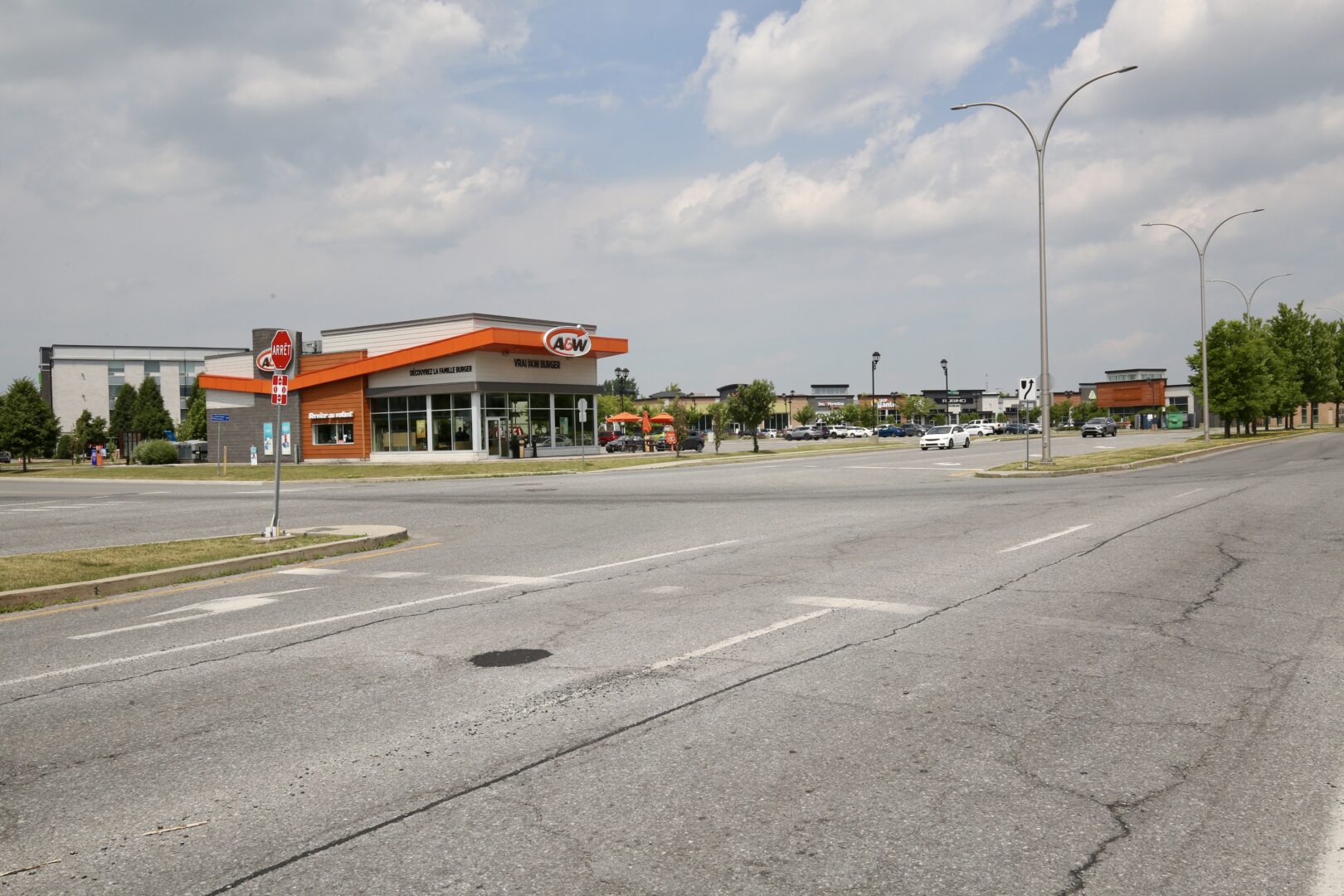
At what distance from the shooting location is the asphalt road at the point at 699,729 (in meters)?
3.59

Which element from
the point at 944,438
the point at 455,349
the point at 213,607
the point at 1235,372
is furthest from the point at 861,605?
the point at 1235,372

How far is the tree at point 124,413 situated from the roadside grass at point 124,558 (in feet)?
357

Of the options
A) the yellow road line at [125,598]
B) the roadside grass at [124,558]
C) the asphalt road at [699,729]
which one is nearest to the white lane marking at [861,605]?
the asphalt road at [699,729]

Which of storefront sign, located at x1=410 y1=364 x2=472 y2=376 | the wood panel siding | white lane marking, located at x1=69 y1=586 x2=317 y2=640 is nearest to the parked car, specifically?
storefront sign, located at x1=410 y1=364 x2=472 y2=376

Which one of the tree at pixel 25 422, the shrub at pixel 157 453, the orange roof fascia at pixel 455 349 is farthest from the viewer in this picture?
the tree at pixel 25 422

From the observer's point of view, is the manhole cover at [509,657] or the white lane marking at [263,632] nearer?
the manhole cover at [509,657]

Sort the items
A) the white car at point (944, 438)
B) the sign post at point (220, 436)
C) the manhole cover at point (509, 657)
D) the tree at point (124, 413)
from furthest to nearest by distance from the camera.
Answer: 1. the tree at point (124, 413)
2. the white car at point (944, 438)
3. the sign post at point (220, 436)
4. the manhole cover at point (509, 657)

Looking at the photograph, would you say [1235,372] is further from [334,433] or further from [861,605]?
[861,605]

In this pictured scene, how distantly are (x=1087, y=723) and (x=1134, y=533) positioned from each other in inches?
364

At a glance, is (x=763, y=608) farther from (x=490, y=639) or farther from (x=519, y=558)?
(x=519, y=558)

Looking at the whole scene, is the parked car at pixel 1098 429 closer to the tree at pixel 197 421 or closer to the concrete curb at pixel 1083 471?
the concrete curb at pixel 1083 471

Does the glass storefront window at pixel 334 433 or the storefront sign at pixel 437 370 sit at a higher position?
the storefront sign at pixel 437 370

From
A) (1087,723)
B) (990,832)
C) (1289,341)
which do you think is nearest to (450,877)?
(990,832)

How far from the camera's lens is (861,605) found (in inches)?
332
